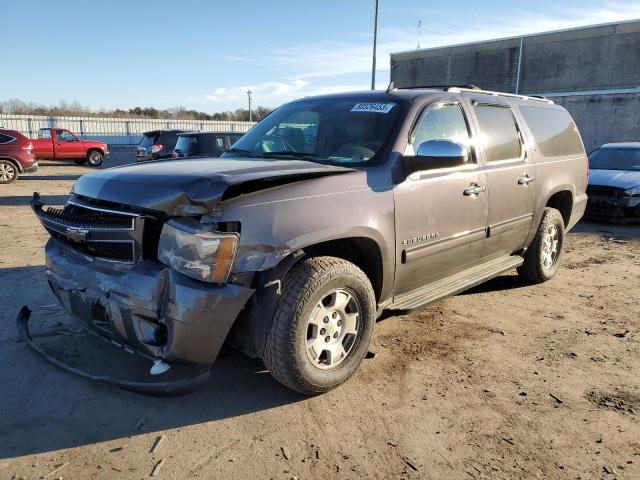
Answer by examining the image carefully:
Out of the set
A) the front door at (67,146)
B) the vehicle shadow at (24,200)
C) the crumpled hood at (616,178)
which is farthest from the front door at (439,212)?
the front door at (67,146)

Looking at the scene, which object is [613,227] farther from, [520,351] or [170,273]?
[170,273]

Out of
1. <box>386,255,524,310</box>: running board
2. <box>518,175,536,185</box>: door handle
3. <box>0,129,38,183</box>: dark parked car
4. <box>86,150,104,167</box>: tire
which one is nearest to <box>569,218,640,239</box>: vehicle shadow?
<box>518,175,536,185</box>: door handle

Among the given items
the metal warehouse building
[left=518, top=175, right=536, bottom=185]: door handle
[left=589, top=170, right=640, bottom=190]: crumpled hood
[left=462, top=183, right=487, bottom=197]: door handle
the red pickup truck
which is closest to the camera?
[left=462, top=183, right=487, bottom=197]: door handle

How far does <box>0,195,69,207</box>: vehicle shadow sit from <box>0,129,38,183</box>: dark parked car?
10.4ft

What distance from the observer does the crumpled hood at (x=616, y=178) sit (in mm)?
9295

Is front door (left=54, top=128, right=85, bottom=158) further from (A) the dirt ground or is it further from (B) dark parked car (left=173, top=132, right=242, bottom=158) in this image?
(A) the dirt ground

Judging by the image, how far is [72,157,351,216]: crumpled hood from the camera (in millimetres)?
2576

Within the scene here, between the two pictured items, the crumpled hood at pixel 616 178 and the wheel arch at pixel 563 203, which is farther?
the crumpled hood at pixel 616 178

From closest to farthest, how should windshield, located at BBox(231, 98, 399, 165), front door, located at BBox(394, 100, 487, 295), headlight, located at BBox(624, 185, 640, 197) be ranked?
front door, located at BBox(394, 100, 487, 295) → windshield, located at BBox(231, 98, 399, 165) → headlight, located at BBox(624, 185, 640, 197)

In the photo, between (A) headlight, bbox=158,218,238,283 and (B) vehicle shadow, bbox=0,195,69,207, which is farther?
(B) vehicle shadow, bbox=0,195,69,207

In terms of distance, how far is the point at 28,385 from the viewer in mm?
3133

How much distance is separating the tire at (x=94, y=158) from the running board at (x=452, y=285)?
21.8 meters

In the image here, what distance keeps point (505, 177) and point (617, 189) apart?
20.7 feet

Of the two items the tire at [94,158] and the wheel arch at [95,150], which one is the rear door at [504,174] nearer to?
the wheel arch at [95,150]
